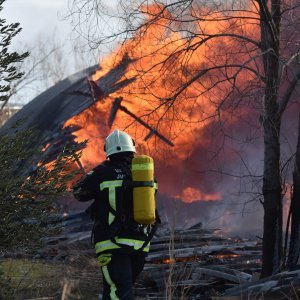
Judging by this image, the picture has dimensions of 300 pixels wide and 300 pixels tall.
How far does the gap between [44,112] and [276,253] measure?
40.9ft

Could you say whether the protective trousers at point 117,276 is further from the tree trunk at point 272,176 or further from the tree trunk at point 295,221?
the tree trunk at point 295,221

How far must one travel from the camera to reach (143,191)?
212 inches

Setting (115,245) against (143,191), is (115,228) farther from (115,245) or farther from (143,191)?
(143,191)

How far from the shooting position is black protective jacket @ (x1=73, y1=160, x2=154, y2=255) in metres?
5.45

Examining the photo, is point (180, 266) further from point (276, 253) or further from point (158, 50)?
point (158, 50)

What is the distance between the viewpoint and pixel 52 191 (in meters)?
5.71

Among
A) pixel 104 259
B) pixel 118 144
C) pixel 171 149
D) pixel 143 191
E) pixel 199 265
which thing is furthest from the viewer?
pixel 171 149

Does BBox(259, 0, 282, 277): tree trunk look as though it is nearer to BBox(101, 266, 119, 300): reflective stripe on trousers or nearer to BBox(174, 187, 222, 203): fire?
BBox(101, 266, 119, 300): reflective stripe on trousers

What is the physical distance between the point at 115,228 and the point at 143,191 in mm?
411

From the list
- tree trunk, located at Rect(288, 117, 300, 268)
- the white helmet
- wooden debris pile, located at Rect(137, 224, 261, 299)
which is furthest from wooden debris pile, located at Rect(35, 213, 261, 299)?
the white helmet

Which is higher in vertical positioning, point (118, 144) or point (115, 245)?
point (118, 144)

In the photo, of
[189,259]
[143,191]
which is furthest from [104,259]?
[189,259]

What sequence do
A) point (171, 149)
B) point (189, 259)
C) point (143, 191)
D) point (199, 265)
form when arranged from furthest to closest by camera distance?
point (171, 149) → point (189, 259) → point (199, 265) → point (143, 191)

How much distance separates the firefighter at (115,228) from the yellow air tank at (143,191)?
0.12 metres
